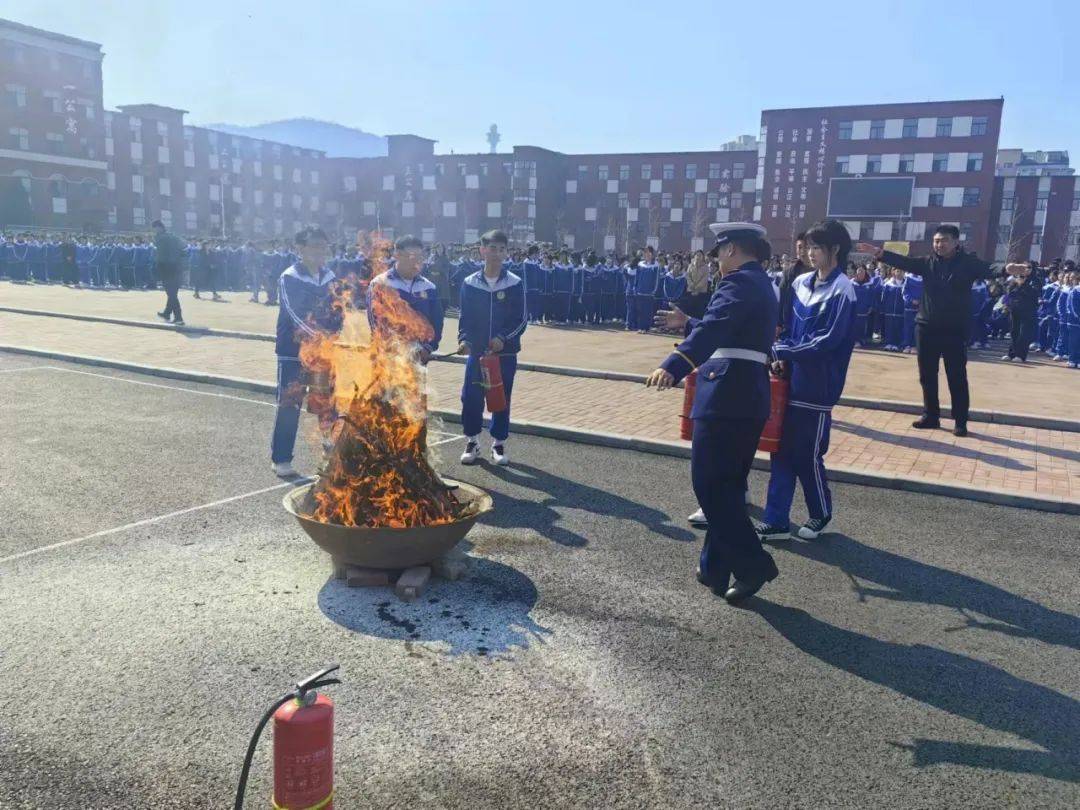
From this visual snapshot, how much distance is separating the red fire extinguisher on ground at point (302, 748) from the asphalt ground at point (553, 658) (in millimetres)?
690

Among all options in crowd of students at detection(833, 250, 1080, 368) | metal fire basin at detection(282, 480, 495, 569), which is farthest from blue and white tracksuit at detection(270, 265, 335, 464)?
crowd of students at detection(833, 250, 1080, 368)

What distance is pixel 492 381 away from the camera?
7.69 meters

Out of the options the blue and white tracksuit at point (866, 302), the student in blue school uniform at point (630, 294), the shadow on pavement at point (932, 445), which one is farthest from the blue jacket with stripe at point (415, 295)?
the student in blue school uniform at point (630, 294)

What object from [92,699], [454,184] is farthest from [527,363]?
[454,184]

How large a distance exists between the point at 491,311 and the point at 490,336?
0.25 meters

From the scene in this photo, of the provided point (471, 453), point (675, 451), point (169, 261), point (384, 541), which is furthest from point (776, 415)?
point (169, 261)

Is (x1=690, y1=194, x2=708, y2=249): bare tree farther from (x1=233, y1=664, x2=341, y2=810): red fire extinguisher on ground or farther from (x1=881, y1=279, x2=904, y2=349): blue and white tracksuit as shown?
(x1=233, y1=664, x2=341, y2=810): red fire extinguisher on ground

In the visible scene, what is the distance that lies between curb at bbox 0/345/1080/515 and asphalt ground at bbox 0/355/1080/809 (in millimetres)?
198

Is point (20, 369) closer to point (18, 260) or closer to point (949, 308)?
point (949, 308)

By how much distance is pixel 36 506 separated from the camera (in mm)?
6281

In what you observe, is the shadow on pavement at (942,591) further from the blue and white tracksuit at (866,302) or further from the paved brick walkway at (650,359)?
the blue and white tracksuit at (866,302)

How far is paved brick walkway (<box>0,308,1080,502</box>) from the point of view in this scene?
25.5 ft

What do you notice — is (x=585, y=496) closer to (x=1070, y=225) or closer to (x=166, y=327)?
(x=166, y=327)

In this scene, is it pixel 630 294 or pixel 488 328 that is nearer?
pixel 488 328
